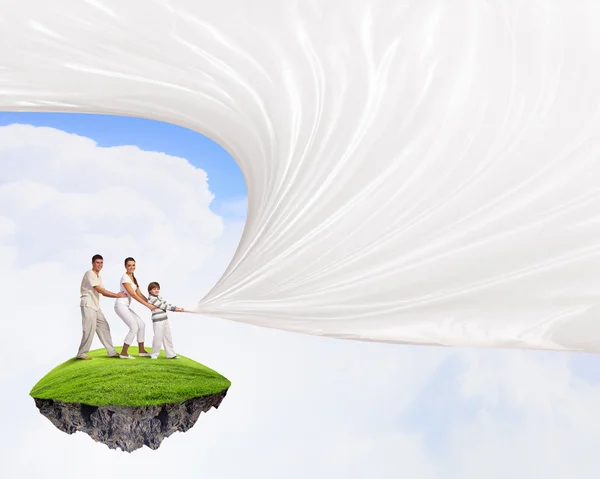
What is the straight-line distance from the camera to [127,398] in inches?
165

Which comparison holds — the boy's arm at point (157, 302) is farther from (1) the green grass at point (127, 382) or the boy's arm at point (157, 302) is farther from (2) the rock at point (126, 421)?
(2) the rock at point (126, 421)

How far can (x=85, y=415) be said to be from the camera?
434 centimetres

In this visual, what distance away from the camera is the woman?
4414mm

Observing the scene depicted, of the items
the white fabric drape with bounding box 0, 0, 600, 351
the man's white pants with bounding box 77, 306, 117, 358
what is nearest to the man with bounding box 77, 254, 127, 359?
the man's white pants with bounding box 77, 306, 117, 358

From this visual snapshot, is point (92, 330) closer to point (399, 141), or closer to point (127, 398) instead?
point (127, 398)

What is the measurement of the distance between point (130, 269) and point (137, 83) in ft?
4.02

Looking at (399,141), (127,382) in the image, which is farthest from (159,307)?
(399,141)

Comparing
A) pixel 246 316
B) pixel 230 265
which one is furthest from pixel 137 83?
pixel 246 316

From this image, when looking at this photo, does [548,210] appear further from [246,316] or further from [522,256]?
[246,316]

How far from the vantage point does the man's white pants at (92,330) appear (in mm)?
4469

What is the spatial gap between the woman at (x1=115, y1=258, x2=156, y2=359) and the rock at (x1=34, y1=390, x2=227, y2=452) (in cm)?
40

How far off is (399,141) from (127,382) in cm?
235

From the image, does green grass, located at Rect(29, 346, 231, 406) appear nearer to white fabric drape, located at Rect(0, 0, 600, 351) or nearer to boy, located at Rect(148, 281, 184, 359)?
boy, located at Rect(148, 281, 184, 359)

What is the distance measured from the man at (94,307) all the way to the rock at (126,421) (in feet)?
1.38
